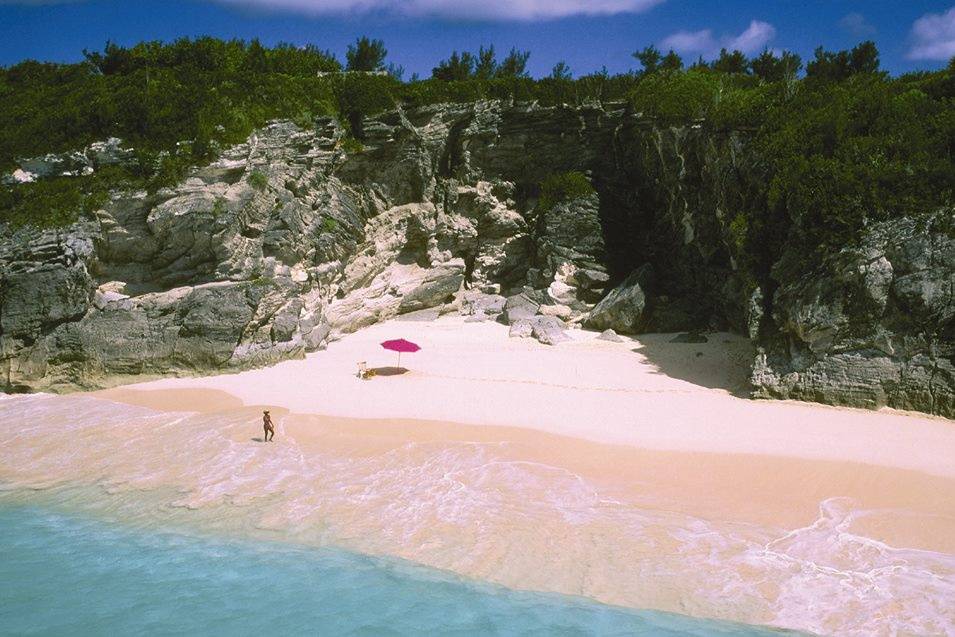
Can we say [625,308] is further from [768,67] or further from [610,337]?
[768,67]

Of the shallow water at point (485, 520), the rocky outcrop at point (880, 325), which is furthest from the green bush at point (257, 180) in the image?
the rocky outcrop at point (880, 325)

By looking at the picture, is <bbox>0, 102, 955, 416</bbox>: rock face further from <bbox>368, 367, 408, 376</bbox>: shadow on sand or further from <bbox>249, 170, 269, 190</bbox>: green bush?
<bbox>368, 367, 408, 376</bbox>: shadow on sand

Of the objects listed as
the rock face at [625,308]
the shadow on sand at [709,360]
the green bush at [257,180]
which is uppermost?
the green bush at [257,180]

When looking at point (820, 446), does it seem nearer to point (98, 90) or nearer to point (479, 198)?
point (479, 198)

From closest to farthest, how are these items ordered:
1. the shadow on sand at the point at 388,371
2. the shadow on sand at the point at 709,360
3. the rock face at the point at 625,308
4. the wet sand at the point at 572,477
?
the wet sand at the point at 572,477
the shadow on sand at the point at 709,360
the shadow on sand at the point at 388,371
the rock face at the point at 625,308

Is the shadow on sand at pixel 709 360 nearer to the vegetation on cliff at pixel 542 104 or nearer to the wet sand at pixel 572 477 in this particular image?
the wet sand at pixel 572 477

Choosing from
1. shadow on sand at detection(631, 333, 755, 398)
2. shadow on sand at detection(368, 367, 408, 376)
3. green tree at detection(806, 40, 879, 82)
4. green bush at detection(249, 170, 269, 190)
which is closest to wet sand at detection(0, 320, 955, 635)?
shadow on sand at detection(631, 333, 755, 398)
